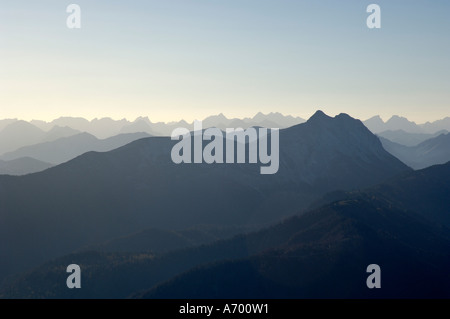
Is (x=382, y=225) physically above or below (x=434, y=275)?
above

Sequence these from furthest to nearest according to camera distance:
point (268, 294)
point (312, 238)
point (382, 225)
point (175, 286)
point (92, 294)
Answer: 1. point (382, 225)
2. point (312, 238)
3. point (92, 294)
4. point (175, 286)
5. point (268, 294)

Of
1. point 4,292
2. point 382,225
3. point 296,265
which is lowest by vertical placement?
point 4,292

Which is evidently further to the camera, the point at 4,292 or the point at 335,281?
the point at 4,292
